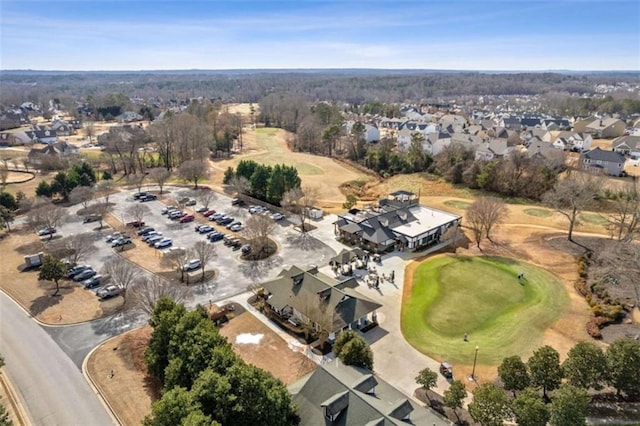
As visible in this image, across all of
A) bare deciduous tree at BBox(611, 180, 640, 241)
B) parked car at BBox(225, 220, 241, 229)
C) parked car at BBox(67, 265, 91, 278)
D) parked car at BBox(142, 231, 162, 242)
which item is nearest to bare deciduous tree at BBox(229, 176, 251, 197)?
parked car at BBox(225, 220, 241, 229)

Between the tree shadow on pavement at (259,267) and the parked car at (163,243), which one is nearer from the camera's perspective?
the tree shadow on pavement at (259,267)

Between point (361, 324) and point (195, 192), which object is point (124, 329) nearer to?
point (361, 324)

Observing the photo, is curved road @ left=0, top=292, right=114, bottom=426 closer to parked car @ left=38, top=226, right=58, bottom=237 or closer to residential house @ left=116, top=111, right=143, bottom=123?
parked car @ left=38, top=226, right=58, bottom=237

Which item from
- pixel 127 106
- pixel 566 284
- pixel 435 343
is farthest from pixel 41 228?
pixel 127 106

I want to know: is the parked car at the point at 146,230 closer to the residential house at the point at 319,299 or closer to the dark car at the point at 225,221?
the dark car at the point at 225,221

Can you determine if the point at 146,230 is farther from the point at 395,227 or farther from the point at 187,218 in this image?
the point at 395,227

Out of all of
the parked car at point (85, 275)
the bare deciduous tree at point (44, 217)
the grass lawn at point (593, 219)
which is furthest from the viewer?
the grass lawn at point (593, 219)

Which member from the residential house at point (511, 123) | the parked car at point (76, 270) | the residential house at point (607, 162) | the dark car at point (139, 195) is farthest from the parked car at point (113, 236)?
the residential house at point (511, 123)
